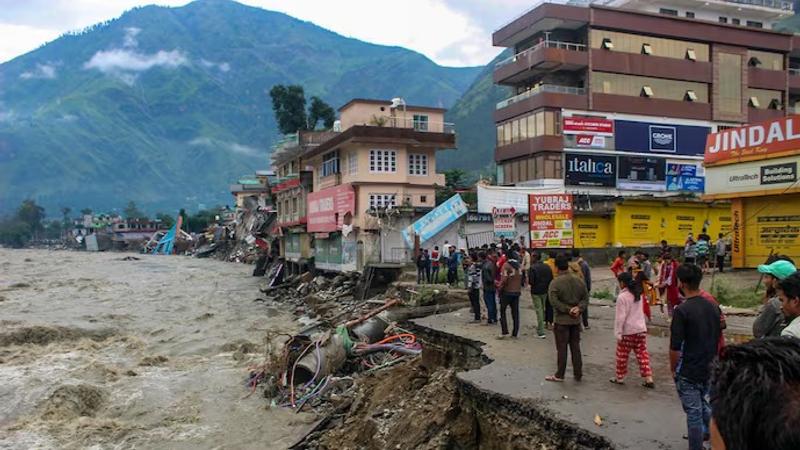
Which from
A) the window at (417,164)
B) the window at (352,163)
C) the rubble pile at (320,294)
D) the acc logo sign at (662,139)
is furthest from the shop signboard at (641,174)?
the rubble pile at (320,294)

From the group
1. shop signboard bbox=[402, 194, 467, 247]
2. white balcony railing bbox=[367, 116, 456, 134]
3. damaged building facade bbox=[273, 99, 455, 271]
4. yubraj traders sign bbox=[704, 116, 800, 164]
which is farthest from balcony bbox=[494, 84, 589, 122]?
yubraj traders sign bbox=[704, 116, 800, 164]

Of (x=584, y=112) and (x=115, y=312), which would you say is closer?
(x=115, y=312)

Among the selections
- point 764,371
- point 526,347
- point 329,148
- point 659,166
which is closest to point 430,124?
point 329,148

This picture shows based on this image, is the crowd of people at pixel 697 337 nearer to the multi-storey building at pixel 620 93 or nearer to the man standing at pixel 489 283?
the man standing at pixel 489 283

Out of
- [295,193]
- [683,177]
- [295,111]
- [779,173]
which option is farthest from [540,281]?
[295,111]

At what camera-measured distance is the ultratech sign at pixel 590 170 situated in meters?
42.7

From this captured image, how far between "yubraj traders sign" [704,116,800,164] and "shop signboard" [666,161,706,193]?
75.1 feet

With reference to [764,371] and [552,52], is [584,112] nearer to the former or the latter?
[552,52]

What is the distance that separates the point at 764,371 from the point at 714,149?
24.4 m

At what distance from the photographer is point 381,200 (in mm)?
33625

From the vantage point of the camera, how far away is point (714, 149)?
23.2m

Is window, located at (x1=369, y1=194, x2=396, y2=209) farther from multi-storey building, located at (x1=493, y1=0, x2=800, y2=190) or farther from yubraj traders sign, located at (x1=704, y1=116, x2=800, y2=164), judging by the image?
yubraj traders sign, located at (x1=704, y1=116, x2=800, y2=164)

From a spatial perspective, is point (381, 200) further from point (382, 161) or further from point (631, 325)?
point (631, 325)

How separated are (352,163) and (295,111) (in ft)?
138
